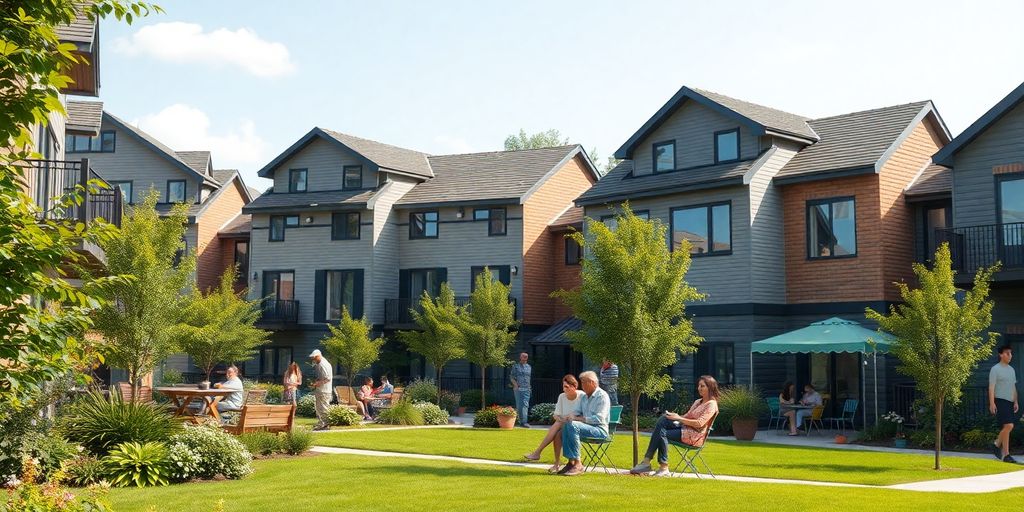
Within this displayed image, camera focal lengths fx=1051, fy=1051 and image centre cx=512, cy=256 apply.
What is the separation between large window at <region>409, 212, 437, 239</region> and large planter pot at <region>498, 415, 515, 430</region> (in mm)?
14656

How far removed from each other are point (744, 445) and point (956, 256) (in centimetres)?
700

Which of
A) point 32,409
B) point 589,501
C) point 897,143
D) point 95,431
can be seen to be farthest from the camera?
point 897,143

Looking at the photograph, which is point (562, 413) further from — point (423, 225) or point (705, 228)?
point (423, 225)

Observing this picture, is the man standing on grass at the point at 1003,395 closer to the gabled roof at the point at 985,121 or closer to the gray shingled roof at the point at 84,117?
the gabled roof at the point at 985,121

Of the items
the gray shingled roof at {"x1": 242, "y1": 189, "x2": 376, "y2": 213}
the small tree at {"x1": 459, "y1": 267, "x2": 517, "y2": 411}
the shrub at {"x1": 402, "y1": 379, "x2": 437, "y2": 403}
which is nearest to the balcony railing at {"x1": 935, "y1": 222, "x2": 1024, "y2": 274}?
the small tree at {"x1": 459, "y1": 267, "x2": 517, "y2": 411}

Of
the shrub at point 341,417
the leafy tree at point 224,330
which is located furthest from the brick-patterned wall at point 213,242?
the shrub at point 341,417

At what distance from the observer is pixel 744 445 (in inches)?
830

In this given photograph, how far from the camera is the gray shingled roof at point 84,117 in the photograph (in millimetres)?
23375

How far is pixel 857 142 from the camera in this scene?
27984mm

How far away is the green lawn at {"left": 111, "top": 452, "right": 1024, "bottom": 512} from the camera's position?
11586 mm

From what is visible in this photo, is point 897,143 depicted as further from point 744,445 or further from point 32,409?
point 32,409

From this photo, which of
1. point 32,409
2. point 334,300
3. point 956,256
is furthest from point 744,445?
point 334,300

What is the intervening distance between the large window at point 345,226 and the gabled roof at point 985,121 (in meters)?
21.1

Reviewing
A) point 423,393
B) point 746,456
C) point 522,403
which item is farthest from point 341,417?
point 746,456
